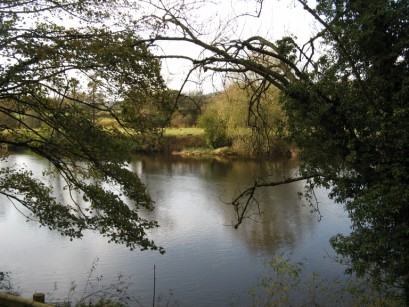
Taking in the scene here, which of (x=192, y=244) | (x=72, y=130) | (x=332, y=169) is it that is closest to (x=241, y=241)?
(x=192, y=244)

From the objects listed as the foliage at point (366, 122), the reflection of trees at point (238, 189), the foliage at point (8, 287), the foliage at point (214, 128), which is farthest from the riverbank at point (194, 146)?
the foliage at point (366, 122)

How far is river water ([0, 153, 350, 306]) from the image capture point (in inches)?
345

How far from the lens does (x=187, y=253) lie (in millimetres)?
10727

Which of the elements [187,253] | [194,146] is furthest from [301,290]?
[194,146]

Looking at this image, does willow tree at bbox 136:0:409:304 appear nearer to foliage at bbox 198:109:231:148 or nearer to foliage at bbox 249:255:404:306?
foliage at bbox 249:255:404:306

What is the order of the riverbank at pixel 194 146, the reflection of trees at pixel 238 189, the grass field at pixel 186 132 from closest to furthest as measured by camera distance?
the reflection of trees at pixel 238 189 < the riverbank at pixel 194 146 < the grass field at pixel 186 132

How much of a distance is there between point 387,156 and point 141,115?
335 cm

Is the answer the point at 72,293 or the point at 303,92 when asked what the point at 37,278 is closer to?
the point at 72,293

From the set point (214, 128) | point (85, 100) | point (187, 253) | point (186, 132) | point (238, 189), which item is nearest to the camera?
point (85, 100)

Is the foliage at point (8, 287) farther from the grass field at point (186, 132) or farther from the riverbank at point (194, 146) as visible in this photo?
the grass field at point (186, 132)

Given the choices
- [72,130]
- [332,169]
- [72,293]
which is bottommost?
[72,293]

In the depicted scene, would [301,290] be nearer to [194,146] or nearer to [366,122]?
[366,122]

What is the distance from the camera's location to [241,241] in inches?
455

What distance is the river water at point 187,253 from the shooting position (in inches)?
345
